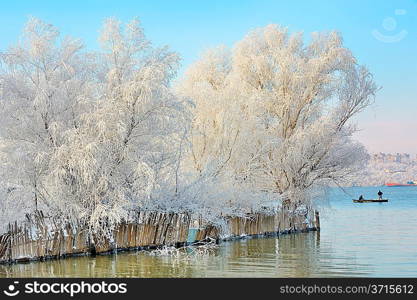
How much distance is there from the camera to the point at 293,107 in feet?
107

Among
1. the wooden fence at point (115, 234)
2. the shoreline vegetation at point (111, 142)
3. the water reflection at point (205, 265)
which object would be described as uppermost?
the shoreline vegetation at point (111, 142)

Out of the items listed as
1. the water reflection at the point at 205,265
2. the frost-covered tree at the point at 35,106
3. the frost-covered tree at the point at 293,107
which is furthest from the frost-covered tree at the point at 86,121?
the frost-covered tree at the point at 293,107

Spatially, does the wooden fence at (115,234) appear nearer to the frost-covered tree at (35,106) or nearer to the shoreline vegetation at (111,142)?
the shoreline vegetation at (111,142)

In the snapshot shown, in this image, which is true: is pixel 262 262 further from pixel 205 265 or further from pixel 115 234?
pixel 115 234

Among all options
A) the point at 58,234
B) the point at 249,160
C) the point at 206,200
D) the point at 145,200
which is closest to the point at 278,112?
the point at 249,160

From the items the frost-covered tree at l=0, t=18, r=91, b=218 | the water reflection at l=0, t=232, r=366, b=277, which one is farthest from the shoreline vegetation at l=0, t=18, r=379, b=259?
the water reflection at l=0, t=232, r=366, b=277

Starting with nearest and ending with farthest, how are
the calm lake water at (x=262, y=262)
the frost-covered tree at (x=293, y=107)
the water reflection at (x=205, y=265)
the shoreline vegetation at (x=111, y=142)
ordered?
the water reflection at (x=205, y=265), the calm lake water at (x=262, y=262), the shoreline vegetation at (x=111, y=142), the frost-covered tree at (x=293, y=107)

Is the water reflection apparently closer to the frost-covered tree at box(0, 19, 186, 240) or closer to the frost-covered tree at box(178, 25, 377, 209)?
the frost-covered tree at box(0, 19, 186, 240)

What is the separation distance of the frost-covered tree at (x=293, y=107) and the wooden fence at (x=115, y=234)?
289 cm

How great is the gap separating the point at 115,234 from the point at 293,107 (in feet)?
43.5

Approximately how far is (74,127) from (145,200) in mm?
3436

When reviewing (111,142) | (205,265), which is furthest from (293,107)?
(205,265)

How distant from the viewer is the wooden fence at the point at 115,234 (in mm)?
20125

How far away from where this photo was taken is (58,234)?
2117cm
